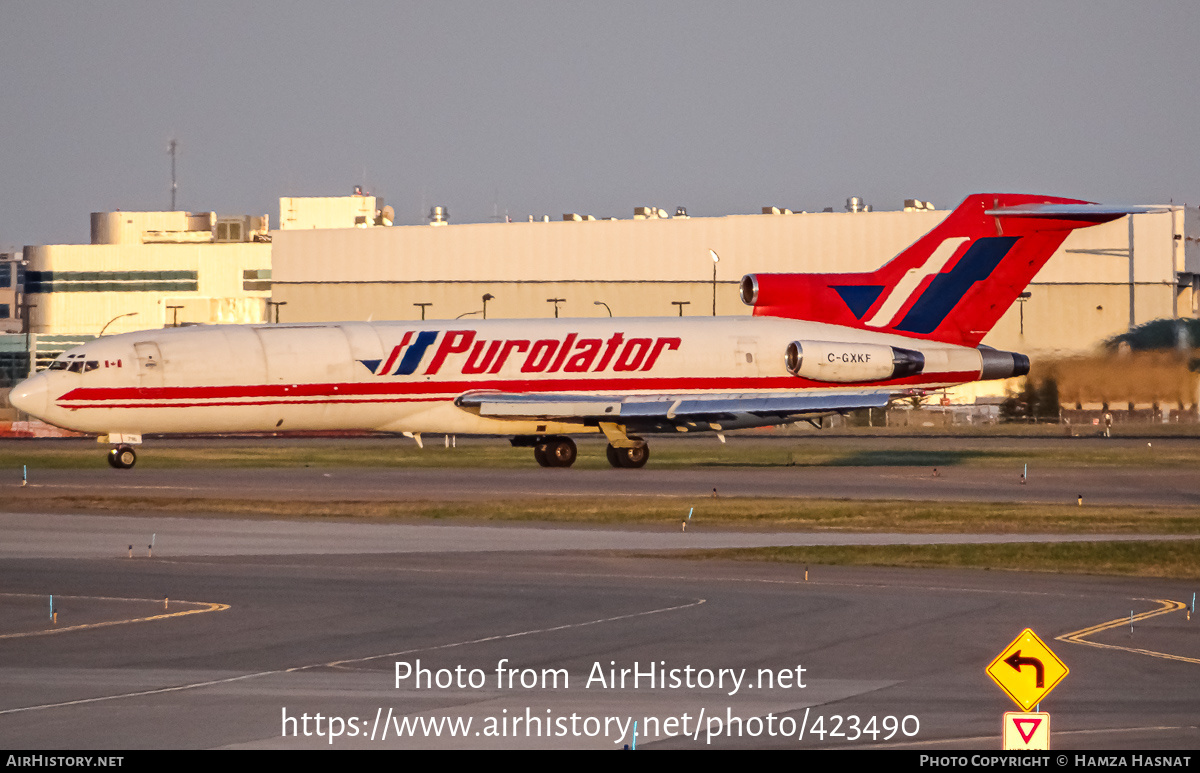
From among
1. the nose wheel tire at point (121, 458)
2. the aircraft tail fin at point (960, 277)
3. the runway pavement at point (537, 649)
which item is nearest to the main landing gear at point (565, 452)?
the aircraft tail fin at point (960, 277)

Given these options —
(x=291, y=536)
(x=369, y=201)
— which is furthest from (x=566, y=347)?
(x=369, y=201)

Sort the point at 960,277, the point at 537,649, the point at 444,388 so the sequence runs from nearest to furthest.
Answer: the point at 537,649
the point at 444,388
the point at 960,277

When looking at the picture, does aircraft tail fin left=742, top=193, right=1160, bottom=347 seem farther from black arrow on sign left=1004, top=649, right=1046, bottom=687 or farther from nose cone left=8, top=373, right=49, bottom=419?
black arrow on sign left=1004, top=649, right=1046, bottom=687

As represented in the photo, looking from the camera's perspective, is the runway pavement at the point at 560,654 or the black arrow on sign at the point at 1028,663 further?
the runway pavement at the point at 560,654

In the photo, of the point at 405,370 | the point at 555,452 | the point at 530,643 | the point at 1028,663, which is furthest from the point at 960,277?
the point at 1028,663

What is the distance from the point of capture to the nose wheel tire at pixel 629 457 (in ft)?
149

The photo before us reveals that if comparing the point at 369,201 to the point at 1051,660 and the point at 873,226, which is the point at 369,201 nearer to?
the point at 873,226

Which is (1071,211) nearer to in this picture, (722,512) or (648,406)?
(648,406)

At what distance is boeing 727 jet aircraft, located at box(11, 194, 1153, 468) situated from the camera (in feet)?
140

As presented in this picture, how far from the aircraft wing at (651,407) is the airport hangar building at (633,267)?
43.3 meters

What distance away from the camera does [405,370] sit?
44250mm

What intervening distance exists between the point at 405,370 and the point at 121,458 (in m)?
8.95

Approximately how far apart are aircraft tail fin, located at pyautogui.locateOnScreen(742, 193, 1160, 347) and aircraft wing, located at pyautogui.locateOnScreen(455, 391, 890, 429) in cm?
370

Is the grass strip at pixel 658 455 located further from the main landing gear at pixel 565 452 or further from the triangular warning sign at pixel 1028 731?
the triangular warning sign at pixel 1028 731
